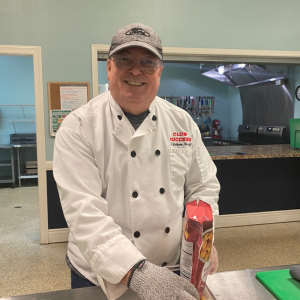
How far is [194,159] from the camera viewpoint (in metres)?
1.23

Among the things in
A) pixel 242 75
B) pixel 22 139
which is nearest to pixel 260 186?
pixel 242 75

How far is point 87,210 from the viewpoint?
891mm

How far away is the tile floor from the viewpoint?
98.3 inches

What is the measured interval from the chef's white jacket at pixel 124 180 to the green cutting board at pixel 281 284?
1.00 feet

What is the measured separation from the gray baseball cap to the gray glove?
0.69 m

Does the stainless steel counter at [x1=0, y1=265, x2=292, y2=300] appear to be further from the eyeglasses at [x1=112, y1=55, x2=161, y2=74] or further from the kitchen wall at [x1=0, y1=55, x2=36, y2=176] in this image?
the kitchen wall at [x1=0, y1=55, x2=36, y2=176]

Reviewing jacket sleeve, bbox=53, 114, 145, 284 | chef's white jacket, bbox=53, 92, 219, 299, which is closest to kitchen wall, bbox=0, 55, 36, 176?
chef's white jacket, bbox=53, 92, 219, 299

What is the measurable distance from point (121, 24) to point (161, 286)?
289 cm

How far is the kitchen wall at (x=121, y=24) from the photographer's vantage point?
2914 millimetres

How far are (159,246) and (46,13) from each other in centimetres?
273

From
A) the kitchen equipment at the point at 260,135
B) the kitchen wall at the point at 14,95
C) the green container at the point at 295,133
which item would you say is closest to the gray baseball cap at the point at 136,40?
the green container at the point at 295,133

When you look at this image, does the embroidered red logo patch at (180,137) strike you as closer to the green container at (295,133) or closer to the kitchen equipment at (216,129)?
the green container at (295,133)

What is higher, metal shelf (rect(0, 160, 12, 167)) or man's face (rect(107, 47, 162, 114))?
man's face (rect(107, 47, 162, 114))

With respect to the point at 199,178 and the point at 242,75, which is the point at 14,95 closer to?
the point at 242,75
